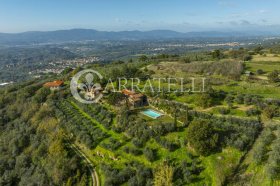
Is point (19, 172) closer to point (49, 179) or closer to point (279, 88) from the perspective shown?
point (49, 179)

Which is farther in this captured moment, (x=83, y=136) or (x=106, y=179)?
(x=83, y=136)

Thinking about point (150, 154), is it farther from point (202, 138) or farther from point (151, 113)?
point (151, 113)

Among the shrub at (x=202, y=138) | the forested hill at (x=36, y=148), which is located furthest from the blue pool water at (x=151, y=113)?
the forested hill at (x=36, y=148)

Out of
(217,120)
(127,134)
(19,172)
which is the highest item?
(217,120)

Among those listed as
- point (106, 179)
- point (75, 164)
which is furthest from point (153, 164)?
point (75, 164)

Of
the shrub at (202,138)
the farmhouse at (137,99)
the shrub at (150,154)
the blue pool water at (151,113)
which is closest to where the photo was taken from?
the shrub at (202,138)

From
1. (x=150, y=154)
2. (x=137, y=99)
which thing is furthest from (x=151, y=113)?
(x=150, y=154)

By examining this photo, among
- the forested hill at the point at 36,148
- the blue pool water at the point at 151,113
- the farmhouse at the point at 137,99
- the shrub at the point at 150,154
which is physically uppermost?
the farmhouse at the point at 137,99

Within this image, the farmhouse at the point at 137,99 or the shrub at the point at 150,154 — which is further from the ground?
the farmhouse at the point at 137,99

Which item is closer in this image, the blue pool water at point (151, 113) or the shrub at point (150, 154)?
the shrub at point (150, 154)

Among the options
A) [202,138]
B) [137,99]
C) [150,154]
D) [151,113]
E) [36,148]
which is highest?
[137,99]

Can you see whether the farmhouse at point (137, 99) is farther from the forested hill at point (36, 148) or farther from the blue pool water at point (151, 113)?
the forested hill at point (36, 148)
